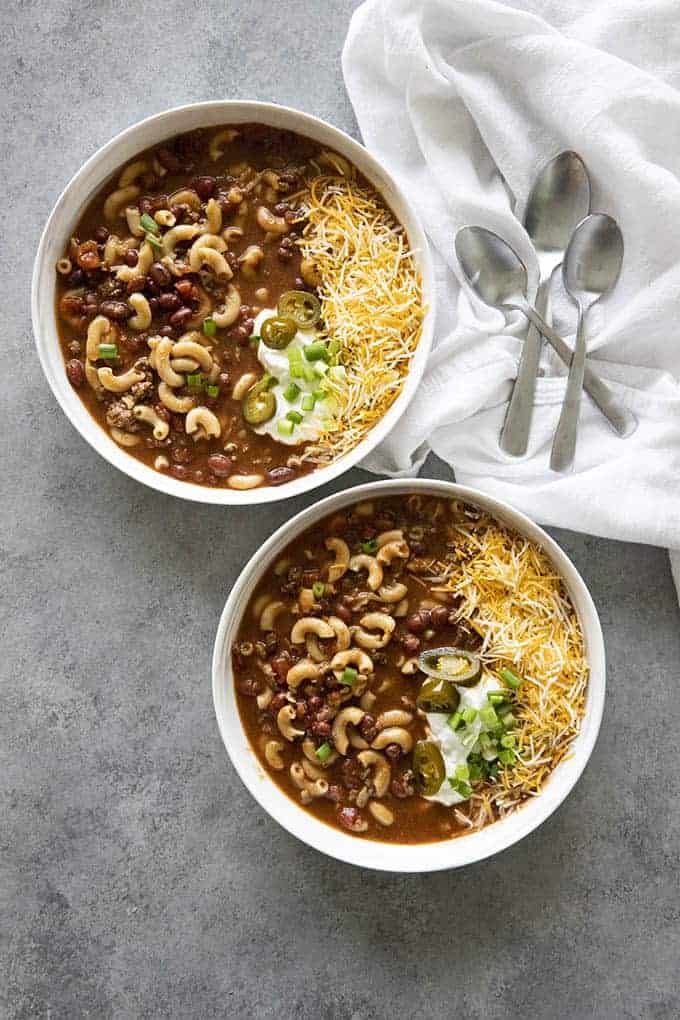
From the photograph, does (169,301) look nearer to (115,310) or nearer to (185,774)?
(115,310)

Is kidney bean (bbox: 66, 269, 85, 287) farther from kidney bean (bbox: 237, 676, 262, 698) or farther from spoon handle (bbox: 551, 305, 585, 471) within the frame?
spoon handle (bbox: 551, 305, 585, 471)

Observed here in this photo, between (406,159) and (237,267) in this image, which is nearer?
(237,267)

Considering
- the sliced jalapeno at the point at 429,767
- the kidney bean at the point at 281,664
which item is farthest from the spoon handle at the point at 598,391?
the kidney bean at the point at 281,664

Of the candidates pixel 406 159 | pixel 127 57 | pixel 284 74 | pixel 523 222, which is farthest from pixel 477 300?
pixel 127 57

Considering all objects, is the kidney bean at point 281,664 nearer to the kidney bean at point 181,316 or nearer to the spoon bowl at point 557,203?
the kidney bean at point 181,316

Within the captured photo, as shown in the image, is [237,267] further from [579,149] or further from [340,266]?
[579,149]

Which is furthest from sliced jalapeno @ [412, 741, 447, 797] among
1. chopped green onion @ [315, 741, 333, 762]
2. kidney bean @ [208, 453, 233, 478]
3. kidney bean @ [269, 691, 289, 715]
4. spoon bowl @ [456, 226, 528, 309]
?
spoon bowl @ [456, 226, 528, 309]
